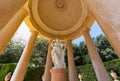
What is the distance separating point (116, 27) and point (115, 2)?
1.91 ft

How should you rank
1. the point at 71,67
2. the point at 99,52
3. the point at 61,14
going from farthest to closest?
the point at 99,52 → the point at 61,14 → the point at 71,67

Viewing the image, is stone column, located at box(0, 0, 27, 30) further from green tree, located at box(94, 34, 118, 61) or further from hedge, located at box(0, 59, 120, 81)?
green tree, located at box(94, 34, 118, 61)

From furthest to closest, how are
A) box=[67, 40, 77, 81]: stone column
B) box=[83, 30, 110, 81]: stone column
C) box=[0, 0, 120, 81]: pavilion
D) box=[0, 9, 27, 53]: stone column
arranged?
1. box=[67, 40, 77, 81]: stone column
2. box=[0, 0, 120, 81]: pavilion
3. box=[83, 30, 110, 81]: stone column
4. box=[0, 9, 27, 53]: stone column

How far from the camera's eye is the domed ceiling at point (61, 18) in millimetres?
13344

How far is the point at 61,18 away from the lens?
14039mm

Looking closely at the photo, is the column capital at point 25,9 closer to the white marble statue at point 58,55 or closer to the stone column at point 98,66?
the white marble statue at point 58,55

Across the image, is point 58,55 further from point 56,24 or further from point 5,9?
point 56,24

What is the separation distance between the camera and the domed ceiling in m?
13.3

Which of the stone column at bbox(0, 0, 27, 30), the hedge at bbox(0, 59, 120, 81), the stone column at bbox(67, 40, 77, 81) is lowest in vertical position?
the stone column at bbox(0, 0, 27, 30)

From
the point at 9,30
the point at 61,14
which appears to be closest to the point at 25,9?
the point at 9,30

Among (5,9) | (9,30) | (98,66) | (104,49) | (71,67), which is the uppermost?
(104,49)

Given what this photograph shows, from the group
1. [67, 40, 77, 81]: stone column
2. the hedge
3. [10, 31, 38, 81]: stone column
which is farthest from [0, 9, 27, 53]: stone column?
the hedge

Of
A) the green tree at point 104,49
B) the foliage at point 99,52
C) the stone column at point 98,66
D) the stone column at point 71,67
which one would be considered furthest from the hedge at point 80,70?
the stone column at point 98,66

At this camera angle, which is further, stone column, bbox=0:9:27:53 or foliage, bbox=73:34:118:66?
foliage, bbox=73:34:118:66
